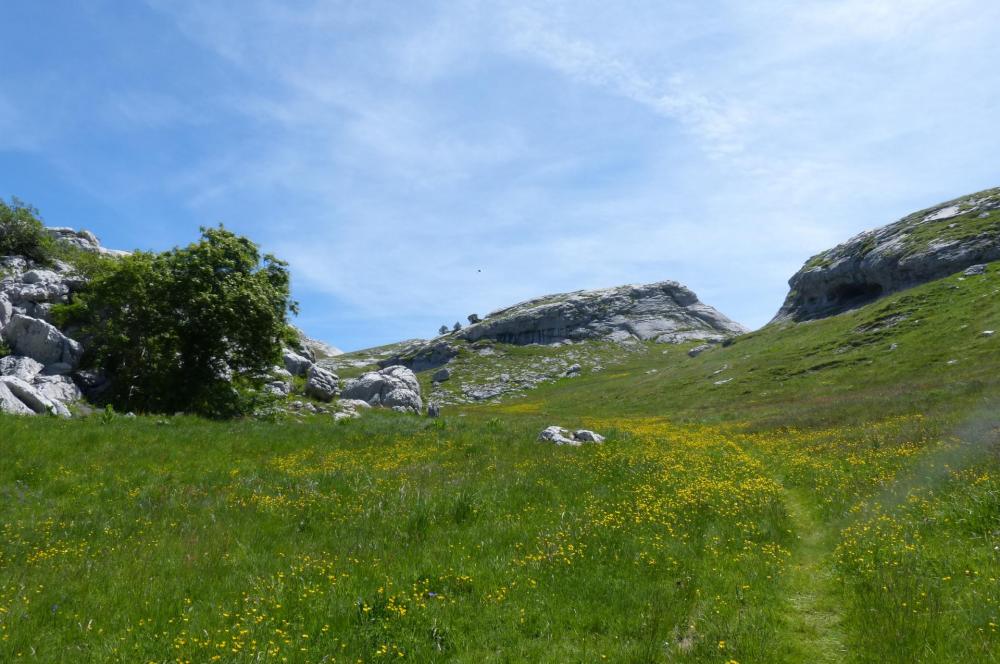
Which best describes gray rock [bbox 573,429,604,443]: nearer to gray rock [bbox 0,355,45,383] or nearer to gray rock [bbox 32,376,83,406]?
gray rock [bbox 32,376,83,406]

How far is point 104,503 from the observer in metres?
11.6

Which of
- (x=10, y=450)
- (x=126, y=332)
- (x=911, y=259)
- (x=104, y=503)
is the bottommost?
(x=104, y=503)

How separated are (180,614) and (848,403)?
36.0 meters

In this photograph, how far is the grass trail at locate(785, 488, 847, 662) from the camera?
21.6ft

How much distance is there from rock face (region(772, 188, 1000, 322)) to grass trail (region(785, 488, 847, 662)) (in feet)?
291

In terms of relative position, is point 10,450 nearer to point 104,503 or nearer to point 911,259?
point 104,503

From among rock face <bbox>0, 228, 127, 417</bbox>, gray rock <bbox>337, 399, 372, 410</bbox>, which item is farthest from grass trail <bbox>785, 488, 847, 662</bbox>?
gray rock <bbox>337, 399, 372, 410</bbox>

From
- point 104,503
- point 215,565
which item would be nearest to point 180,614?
point 215,565

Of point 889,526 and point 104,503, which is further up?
point 104,503

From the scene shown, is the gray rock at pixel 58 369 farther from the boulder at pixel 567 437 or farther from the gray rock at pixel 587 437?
the gray rock at pixel 587 437

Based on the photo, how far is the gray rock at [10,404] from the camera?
805 inches

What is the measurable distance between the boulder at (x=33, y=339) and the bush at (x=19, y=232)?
1023 cm

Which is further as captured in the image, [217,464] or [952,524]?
[217,464]

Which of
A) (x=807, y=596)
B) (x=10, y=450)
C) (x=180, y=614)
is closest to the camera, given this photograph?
(x=180, y=614)
